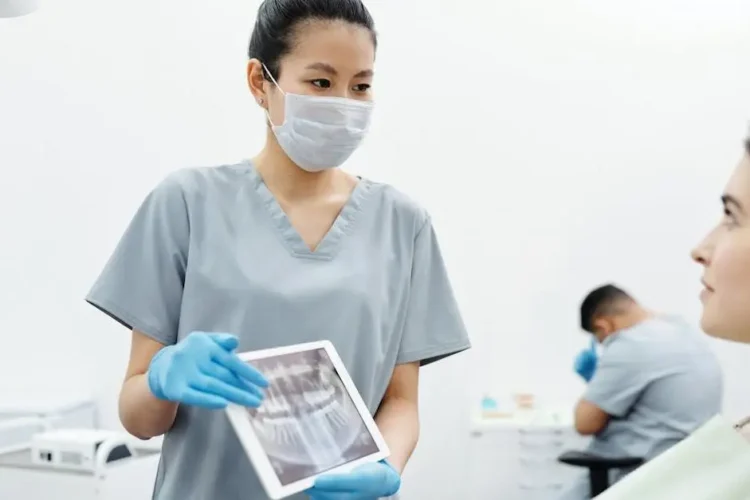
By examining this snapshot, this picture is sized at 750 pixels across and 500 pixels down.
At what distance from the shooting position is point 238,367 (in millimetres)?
881

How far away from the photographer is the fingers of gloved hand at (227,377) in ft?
2.89

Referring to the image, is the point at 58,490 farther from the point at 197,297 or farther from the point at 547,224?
the point at 547,224

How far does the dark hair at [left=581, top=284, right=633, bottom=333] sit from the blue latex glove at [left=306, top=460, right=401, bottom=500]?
1.70 metres

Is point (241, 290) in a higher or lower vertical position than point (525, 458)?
higher

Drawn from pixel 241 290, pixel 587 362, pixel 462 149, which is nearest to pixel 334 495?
pixel 241 290

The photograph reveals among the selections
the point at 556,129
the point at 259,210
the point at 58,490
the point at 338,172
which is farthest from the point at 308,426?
the point at 556,129

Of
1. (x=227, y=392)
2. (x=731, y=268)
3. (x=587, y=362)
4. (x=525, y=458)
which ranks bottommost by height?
(x=525, y=458)

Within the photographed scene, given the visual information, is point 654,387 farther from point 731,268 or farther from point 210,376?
point 210,376

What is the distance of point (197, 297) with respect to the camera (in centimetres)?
106

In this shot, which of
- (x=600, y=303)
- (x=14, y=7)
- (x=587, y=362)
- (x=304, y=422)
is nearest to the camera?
(x=304, y=422)

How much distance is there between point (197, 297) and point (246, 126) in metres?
1.93

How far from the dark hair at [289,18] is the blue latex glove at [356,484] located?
606 mm

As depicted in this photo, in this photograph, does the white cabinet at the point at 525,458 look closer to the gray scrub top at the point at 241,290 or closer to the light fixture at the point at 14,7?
the gray scrub top at the point at 241,290

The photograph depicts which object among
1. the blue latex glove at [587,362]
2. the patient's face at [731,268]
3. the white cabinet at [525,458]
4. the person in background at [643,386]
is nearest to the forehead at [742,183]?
the patient's face at [731,268]
